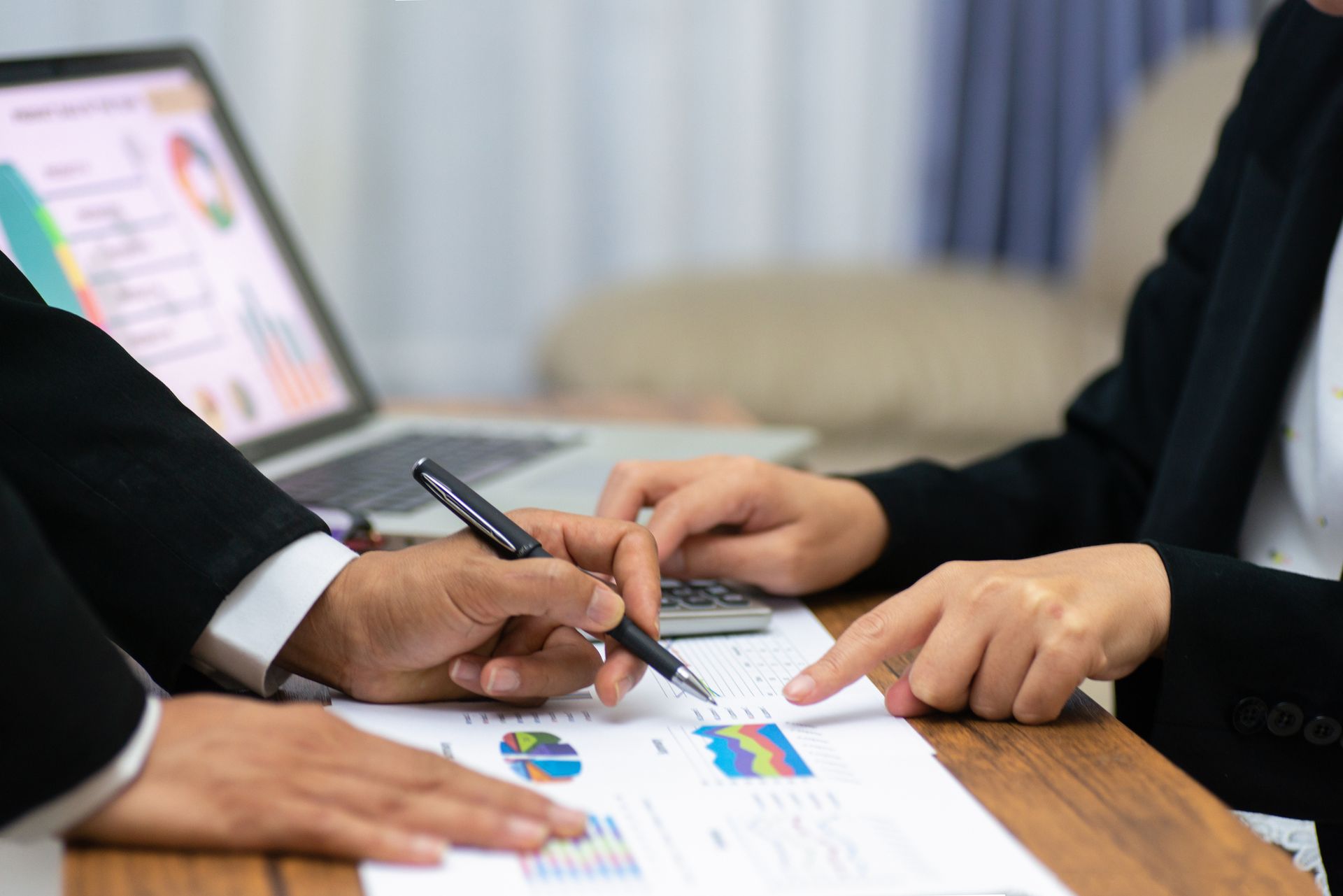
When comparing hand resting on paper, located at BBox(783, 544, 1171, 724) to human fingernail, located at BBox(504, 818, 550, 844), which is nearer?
human fingernail, located at BBox(504, 818, 550, 844)

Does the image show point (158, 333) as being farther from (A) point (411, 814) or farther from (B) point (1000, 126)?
(B) point (1000, 126)

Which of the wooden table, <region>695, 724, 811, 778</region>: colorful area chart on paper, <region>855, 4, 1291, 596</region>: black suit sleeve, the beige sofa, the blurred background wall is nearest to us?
the wooden table

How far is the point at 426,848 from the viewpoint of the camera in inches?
18.9

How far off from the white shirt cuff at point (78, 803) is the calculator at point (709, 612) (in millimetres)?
→ 306

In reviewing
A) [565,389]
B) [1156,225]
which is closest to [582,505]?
[565,389]

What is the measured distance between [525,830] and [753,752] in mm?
131

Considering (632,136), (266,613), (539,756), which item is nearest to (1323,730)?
(539,756)

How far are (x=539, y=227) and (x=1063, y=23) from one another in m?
1.21

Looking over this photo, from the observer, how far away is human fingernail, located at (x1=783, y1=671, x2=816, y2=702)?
0.63 metres

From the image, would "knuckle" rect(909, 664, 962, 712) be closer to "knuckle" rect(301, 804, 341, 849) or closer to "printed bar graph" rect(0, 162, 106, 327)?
"knuckle" rect(301, 804, 341, 849)

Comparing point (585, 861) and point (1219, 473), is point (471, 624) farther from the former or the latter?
point (1219, 473)

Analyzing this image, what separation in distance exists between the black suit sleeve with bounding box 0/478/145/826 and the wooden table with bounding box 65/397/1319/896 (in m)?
0.03

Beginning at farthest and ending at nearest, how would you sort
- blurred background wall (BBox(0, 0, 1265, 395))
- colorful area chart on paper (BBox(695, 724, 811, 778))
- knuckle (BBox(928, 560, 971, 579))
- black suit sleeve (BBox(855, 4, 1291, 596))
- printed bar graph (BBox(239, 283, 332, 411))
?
blurred background wall (BBox(0, 0, 1265, 395)), printed bar graph (BBox(239, 283, 332, 411)), black suit sleeve (BBox(855, 4, 1291, 596)), knuckle (BBox(928, 560, 971, 579)), colorful area chart on paper (BBox(695, 724, 811, 778))

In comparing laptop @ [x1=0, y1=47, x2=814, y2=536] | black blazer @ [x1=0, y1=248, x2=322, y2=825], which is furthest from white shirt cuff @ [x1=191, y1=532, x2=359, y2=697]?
laptop @ [x1=0, y1=47, x2=814, y2=536]
